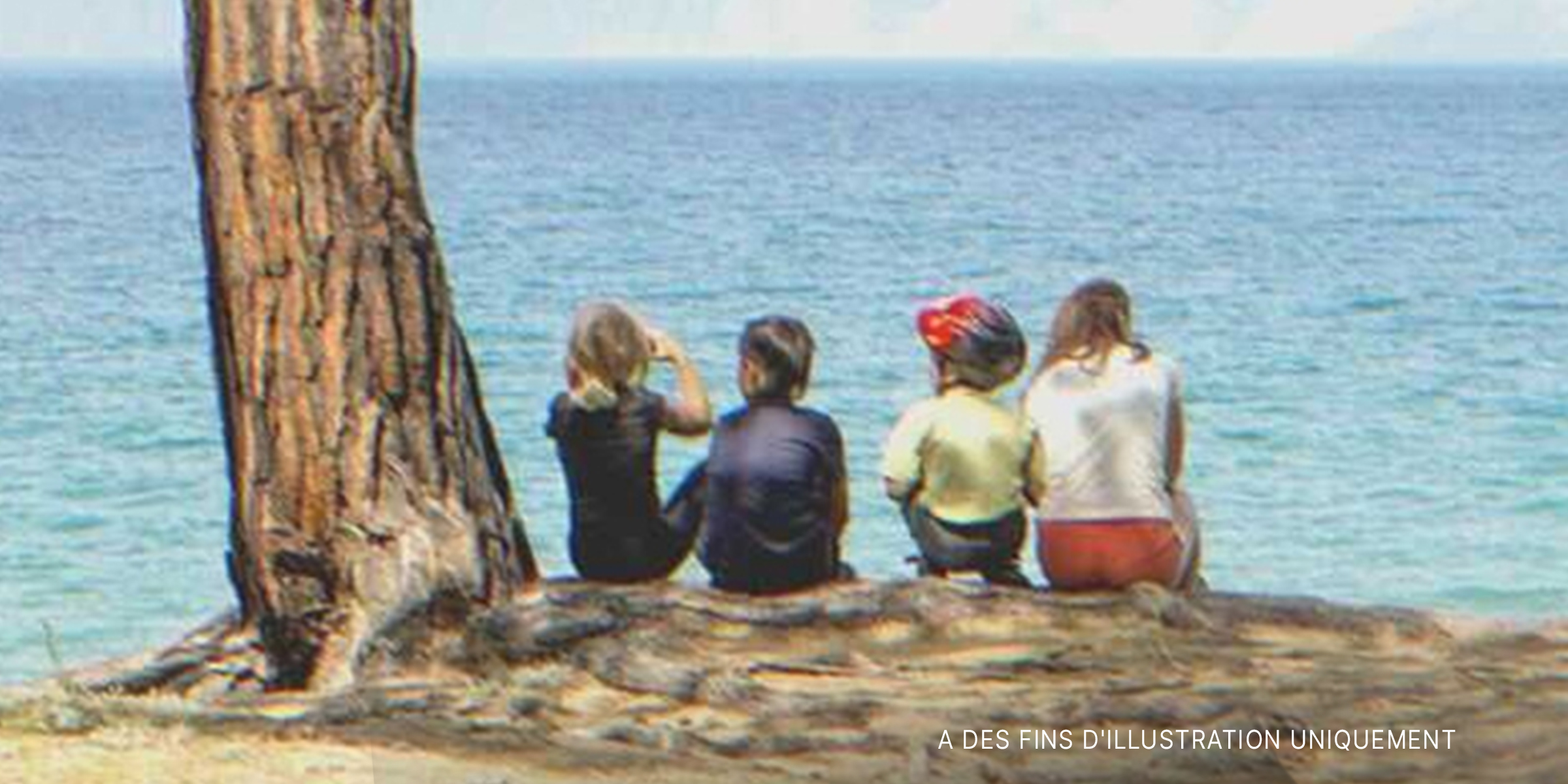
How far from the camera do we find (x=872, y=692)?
26.6 feet

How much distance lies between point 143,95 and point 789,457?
456 feet

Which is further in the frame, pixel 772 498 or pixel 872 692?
pixel 772 498

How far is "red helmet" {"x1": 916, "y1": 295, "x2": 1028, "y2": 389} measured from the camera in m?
9.16

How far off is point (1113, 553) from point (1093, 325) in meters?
0.62

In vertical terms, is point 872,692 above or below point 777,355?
below

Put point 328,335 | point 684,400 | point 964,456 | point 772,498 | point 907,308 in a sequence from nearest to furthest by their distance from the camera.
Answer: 1. point 328,335
2. point 772,498
3. point 964,456
4. point 684,400
5. point 907,308

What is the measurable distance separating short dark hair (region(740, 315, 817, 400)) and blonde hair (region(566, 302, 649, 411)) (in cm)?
31

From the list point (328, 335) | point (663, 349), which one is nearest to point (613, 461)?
point (663, 349)

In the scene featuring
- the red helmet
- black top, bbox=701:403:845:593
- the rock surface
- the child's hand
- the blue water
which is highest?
the red helmet

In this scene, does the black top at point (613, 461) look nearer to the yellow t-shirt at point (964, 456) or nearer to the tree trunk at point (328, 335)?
the tree trunk at point (328, 335)

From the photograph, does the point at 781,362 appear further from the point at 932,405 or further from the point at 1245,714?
the point at 1245,714

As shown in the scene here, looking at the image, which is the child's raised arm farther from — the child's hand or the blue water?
the blue water

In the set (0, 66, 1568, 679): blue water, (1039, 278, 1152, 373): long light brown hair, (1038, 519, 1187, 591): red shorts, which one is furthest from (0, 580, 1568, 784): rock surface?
(0, 66, 1568, 679): blue water

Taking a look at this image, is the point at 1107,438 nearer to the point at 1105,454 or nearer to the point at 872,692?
the point at 1105,454
